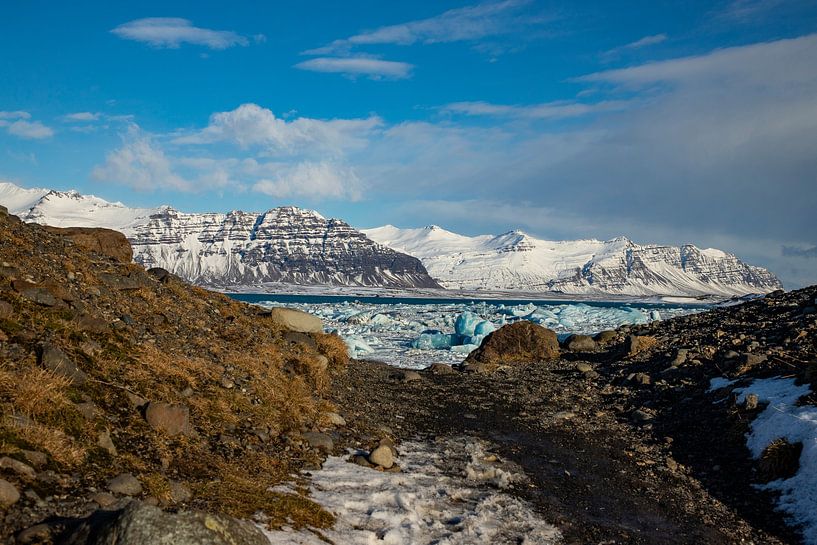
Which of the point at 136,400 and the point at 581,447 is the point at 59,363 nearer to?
the point at 136,400

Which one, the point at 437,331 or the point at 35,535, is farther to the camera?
the point at 437,331

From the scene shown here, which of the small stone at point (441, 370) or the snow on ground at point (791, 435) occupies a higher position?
the snow on ground at point (791, 435)

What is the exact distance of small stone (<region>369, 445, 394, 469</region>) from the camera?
10.8m

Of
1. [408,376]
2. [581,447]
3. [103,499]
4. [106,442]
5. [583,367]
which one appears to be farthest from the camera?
[583,367]

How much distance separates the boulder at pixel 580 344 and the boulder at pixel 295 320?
13167 mm

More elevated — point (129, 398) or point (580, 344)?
point (129, 398)

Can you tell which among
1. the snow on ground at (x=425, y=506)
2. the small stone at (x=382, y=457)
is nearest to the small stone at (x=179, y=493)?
the snow on ground at (x=425, y=506)

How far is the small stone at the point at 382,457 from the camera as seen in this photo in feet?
35.3

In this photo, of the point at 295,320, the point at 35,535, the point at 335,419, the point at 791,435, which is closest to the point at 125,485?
the point at 35,535

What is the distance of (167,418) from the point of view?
903 cm

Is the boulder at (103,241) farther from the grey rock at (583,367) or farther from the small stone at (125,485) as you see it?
the grey rock at (583,367)

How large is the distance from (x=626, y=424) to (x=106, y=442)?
12637 millimetres

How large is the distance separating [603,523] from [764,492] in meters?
3.44

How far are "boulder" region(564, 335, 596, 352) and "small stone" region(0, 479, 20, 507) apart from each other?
26007 millimetres
